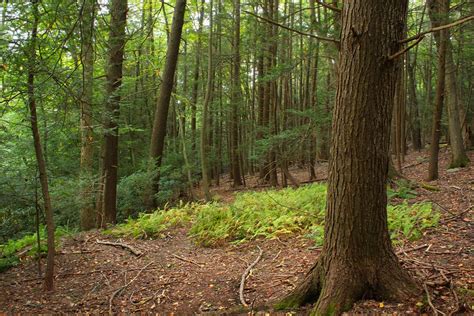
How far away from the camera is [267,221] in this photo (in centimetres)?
734

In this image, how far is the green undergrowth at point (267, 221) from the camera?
18.9 ft

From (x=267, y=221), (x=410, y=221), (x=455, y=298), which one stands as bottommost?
(x=267, y=221)

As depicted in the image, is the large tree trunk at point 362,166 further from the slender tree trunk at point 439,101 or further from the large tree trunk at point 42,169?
the slender tree trunk at point 439,101

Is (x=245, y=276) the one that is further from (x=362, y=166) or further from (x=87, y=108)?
(x=87, y=108)

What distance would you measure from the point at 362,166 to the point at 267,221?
4.51 m

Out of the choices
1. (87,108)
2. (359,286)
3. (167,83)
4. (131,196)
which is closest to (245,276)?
(359,286)

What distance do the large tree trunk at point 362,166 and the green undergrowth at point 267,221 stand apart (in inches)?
87.3

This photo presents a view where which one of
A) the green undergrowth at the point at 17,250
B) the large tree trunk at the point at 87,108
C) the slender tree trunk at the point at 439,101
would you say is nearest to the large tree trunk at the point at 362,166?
the large tree trunk at the point at 87,108

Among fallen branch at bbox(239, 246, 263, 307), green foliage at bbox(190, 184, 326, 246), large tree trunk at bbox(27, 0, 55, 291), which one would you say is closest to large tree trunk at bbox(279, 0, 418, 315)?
fallen branch at bbox(239, 246, 263, 307)

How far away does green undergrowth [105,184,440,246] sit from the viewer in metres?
5.75

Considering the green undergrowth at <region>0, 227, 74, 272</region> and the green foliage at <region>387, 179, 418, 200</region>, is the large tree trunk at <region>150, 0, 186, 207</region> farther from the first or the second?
the green foliage at <region>387, 179, 418, 200</region>

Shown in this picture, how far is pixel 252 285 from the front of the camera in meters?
4.54

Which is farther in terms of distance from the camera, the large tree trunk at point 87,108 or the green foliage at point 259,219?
the green foliage at point 259,219

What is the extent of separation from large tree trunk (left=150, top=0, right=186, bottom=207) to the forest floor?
409 cm
